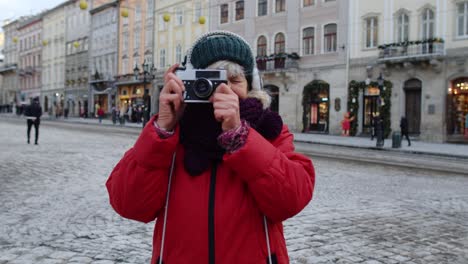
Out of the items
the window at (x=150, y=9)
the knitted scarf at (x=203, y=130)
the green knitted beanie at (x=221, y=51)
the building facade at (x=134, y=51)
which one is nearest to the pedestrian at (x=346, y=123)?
the building facade at (x=134, y=51)

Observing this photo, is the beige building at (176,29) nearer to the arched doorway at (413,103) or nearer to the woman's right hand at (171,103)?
the arched doorway at (413,103)

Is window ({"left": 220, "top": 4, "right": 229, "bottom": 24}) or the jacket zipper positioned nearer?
the jacket zipper

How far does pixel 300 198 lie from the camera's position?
73.4 inches

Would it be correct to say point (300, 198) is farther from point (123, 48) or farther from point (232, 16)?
point (123, 48)

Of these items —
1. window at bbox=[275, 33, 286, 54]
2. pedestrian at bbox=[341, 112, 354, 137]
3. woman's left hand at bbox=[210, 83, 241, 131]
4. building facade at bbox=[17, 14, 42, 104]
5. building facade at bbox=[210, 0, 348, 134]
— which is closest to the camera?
woman's left hand at bbox=[210, 83, 241, 131]

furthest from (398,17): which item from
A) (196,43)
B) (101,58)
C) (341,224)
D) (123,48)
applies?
(101,58)

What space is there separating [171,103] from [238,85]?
0.99 feet

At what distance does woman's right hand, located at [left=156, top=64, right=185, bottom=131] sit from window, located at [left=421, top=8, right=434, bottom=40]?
87.9 feet

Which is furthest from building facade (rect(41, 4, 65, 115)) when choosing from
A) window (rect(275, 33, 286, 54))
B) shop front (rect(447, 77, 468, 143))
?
shop front (rect(447, 77, 468, 143))

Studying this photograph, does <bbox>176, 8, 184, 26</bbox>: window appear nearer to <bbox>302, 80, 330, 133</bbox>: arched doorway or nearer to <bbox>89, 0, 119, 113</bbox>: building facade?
<bbox>89, 0, 119, 113</bbox>: building facade

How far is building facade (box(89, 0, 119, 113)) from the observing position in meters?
54.5

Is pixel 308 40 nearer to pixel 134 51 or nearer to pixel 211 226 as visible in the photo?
pixel 134 51

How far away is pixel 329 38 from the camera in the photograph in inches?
1217

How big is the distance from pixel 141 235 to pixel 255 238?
4.06 meters
